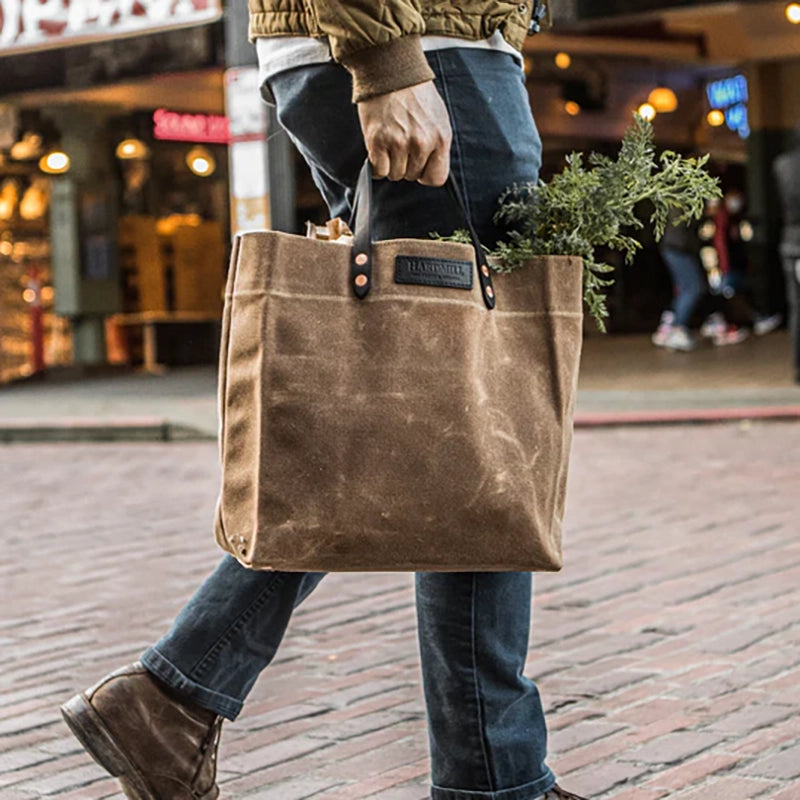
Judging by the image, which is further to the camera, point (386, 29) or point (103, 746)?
point (103, 746)

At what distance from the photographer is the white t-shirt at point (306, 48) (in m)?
2.53

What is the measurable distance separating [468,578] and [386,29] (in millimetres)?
860

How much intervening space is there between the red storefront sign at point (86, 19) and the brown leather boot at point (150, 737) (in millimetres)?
11691

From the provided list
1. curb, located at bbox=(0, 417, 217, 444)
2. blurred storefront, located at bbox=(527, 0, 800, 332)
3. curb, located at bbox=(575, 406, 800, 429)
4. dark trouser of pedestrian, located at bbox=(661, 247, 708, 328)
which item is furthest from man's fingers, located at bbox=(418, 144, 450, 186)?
blurred storefront, located at bbox=(527, 0, 800, 332)

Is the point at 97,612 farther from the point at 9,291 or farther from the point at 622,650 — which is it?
the point at 9,291

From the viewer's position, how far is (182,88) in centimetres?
1823

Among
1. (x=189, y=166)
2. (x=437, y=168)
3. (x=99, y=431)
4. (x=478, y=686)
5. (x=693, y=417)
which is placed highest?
(x=189, y=166)

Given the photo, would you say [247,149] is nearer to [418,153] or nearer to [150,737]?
[150,737]

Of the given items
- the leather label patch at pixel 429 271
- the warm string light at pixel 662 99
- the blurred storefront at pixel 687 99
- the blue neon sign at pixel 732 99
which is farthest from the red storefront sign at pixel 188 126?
the leather label patch at pixel 429 271

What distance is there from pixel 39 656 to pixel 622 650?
155cm

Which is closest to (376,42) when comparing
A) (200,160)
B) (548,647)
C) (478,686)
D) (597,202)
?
(597,202)

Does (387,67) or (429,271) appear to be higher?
(387,67)

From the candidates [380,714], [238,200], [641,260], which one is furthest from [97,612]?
[641,260]

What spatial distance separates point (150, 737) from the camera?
9.12ft
